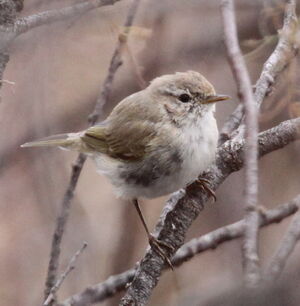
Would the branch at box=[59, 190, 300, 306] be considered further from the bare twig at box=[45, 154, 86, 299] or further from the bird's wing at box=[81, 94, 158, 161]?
the bird's wing at box=[81, 94, 158, 161]

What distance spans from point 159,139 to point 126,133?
12.8 inches

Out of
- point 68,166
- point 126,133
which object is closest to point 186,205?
point 126,133

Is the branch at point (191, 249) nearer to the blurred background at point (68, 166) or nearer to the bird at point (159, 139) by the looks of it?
the bird at point (159, 139)

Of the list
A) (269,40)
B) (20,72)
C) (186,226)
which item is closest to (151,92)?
(269,40)

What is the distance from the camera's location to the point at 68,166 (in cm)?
577

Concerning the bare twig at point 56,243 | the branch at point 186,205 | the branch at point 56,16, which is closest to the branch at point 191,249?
the bare twig at point 56,243

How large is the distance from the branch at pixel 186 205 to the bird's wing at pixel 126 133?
526 mm

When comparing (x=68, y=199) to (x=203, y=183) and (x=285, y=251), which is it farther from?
(x=285, y=251)

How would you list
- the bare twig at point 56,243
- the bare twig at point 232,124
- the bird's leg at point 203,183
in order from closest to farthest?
1. the bare twig at point 56,243
2. the bird's leg at point 203,183
3. the bare twig at point 232,124

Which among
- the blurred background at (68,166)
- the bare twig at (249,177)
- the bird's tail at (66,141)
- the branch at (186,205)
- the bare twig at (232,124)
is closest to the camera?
the bare twig at (249,177)

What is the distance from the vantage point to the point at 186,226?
2738mm

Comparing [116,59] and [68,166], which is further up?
[68,166]

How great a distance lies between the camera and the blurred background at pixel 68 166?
4.38 meters

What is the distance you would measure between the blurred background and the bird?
0.56 meters
